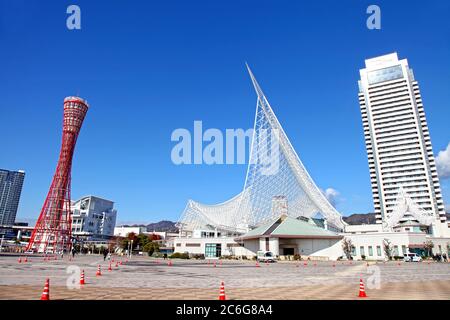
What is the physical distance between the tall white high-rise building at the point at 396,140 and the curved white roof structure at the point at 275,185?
5387 cm

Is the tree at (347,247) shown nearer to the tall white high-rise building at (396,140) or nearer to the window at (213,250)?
the window at (213,250)

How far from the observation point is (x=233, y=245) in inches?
2820

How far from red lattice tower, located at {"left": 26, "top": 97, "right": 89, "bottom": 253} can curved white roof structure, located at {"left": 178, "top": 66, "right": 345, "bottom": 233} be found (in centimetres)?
3795

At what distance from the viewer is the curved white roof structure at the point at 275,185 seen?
65.1 m

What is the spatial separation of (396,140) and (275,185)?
2906 inches

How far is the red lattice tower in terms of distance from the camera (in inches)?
2552

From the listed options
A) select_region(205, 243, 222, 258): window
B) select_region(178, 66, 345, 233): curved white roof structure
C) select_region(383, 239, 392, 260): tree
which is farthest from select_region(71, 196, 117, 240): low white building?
select_region(383, 239, 392, 260): tree

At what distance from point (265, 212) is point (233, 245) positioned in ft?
36.9

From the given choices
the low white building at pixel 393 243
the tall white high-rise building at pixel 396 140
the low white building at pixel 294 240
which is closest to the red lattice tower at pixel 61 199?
the low white building at pixel 294 240
